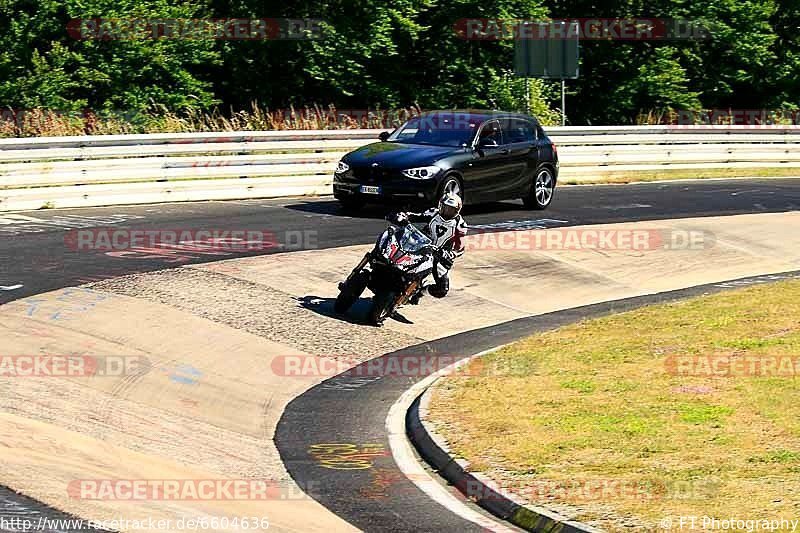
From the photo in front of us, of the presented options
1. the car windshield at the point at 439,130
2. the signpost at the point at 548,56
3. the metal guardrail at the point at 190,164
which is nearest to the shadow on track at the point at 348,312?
the car windshield at the point at 439,130

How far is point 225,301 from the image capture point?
1587 cm

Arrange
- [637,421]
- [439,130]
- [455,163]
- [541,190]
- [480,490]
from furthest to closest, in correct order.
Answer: [541,190] → [439,130] → [455,163] → [637,421] → [480,490]

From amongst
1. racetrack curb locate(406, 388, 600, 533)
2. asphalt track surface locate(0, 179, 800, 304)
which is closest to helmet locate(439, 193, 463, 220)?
asphalt track surface locate(0, 179, 800, 304)

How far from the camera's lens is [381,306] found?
619 inches

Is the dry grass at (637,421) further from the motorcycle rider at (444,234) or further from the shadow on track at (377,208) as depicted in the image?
the shadow on track at (377,208)

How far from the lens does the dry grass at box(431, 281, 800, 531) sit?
898 cm

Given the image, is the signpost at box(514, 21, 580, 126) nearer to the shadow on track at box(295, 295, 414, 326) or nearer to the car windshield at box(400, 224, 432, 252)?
the shadow on track at box(295, 295, 414, 326)

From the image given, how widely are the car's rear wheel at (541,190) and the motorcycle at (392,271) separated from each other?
8.36 meters

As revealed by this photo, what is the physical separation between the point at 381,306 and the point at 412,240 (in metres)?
0.89

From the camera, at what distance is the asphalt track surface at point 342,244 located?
368 inches

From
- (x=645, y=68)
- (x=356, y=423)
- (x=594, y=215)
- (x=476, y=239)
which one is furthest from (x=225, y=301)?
(x=645, y=68)

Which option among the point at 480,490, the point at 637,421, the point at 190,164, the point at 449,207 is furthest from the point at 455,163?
the point at 480,490

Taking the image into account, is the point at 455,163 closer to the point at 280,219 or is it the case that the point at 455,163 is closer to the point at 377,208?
the point at 377,208

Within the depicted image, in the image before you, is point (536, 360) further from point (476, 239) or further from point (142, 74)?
point (142, 74)
